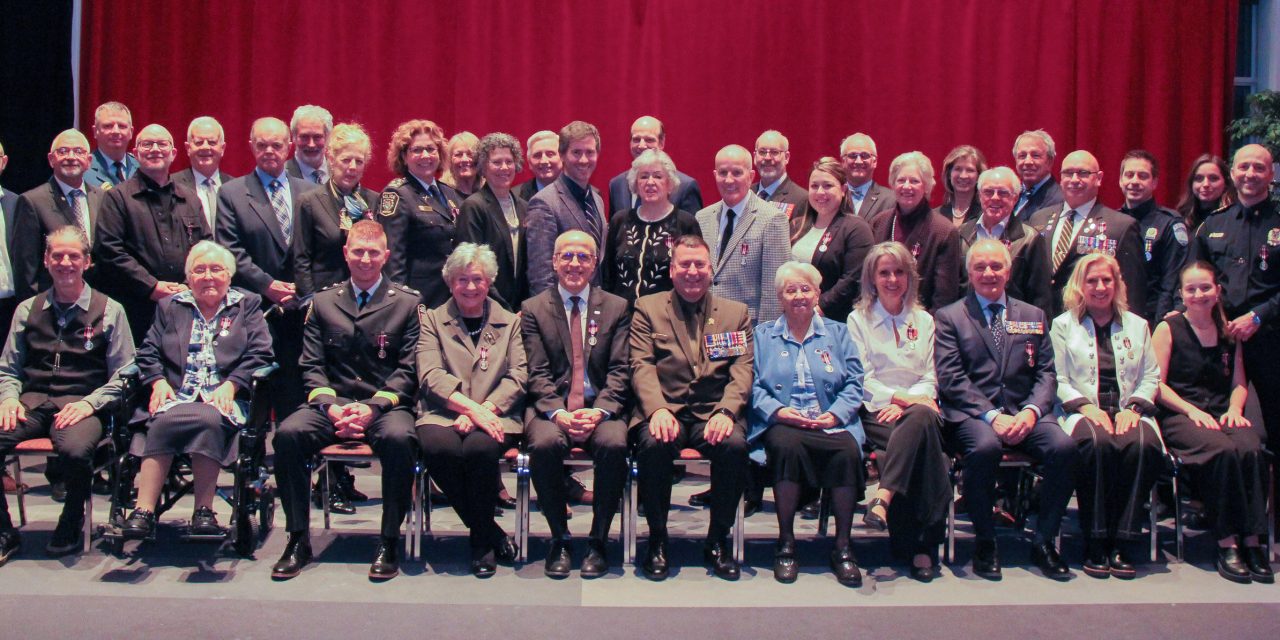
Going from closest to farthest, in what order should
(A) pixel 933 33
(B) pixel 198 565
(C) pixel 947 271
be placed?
(B) pixel 198 565 < (C) pixel 947 271 < (A) pixel 933 33

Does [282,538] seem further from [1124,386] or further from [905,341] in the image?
[1124,386]

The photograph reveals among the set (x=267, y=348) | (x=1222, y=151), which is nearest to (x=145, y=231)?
(x=267, y=348)

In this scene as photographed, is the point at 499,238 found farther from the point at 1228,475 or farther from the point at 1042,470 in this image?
the point at 1228,475

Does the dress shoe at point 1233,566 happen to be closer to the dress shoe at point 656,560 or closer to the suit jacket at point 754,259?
the suit jacket at point 754,259

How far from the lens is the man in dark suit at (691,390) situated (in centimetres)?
395

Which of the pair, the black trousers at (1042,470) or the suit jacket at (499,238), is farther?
the suit jacket at (499,238)

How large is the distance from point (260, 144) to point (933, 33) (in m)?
4.25

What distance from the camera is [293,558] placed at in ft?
12.6

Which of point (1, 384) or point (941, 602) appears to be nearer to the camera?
point (941, 602)

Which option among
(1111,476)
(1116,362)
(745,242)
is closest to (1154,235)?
(1116,362)

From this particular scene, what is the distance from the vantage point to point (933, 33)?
6.94 meters

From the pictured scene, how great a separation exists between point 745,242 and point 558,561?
5.06 ft

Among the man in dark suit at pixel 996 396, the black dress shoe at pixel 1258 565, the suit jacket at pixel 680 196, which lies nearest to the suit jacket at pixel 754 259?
the suit jacket at pixel 680 196

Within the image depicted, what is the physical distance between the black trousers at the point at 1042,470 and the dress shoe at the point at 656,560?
3.67 ft
